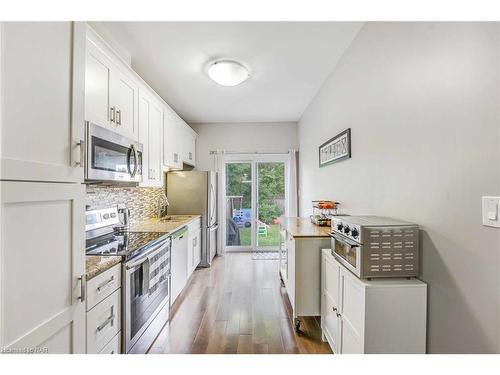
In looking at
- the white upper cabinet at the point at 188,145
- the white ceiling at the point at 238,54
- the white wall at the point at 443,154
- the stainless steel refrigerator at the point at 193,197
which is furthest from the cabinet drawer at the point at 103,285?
the white upper cabinet at the point at 188,145

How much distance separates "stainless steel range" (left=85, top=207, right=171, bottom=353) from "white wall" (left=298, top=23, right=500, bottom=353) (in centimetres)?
177

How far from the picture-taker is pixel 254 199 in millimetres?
5000

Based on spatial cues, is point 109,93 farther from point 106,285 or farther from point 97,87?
A: point 106,285

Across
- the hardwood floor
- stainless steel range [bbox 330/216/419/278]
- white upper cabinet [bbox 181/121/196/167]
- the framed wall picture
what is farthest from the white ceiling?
the hardwood floor

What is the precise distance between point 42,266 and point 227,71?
242 centimetres

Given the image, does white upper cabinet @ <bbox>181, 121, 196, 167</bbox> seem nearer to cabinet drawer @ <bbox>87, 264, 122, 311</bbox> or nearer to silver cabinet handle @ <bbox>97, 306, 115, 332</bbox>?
cabinet drawer @ <bbox>87, 264, 122, 311</bbox>

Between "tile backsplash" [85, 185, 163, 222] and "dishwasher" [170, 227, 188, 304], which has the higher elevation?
"tile backsplash" [85, 185, 163, 222]

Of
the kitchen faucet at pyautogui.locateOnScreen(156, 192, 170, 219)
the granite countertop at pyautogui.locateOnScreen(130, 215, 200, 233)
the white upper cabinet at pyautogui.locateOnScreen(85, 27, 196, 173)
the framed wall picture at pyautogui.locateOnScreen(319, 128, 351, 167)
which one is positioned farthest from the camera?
the kitchen faucet at pyautogui.locateOnScreen(156, 192, 170, 219)

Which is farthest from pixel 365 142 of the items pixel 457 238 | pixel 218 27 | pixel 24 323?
pixel 24 323

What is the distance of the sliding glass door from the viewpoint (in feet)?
16.5

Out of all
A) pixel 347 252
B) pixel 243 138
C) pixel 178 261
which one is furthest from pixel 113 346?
pixel 243 138

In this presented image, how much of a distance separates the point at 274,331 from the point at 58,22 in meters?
2.47
